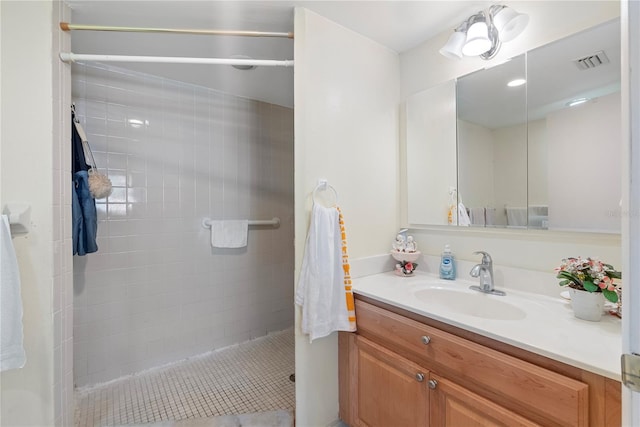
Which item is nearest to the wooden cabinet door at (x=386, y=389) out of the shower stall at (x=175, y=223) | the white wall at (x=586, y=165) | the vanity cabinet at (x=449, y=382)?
the vanity cabinet at (x=449, y=382)

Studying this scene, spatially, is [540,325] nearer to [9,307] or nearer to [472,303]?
[472,303]

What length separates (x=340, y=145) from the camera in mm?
1533

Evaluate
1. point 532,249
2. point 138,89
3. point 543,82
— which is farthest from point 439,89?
point 138,89

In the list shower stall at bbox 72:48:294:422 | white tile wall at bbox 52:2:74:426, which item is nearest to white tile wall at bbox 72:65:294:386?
shower stall at bbox 72:48:294:422

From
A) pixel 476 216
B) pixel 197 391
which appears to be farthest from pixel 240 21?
pixel 197 391

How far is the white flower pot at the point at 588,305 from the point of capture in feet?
3.12

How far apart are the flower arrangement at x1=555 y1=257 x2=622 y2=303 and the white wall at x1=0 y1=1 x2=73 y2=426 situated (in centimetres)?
207

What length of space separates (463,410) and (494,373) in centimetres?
20

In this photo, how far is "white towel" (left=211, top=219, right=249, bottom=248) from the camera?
2328mm

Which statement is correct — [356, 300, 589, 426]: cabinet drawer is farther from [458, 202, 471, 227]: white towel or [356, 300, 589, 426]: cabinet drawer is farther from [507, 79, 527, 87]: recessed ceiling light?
[507, 79, 527, 87]: recessed ceiling light

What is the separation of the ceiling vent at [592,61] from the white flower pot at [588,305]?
0.90m

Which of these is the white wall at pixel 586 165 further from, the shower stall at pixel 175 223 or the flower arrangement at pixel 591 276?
the shower stall at pixel 175 223

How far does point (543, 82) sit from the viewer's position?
1246 mm

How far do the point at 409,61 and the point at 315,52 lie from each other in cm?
71
